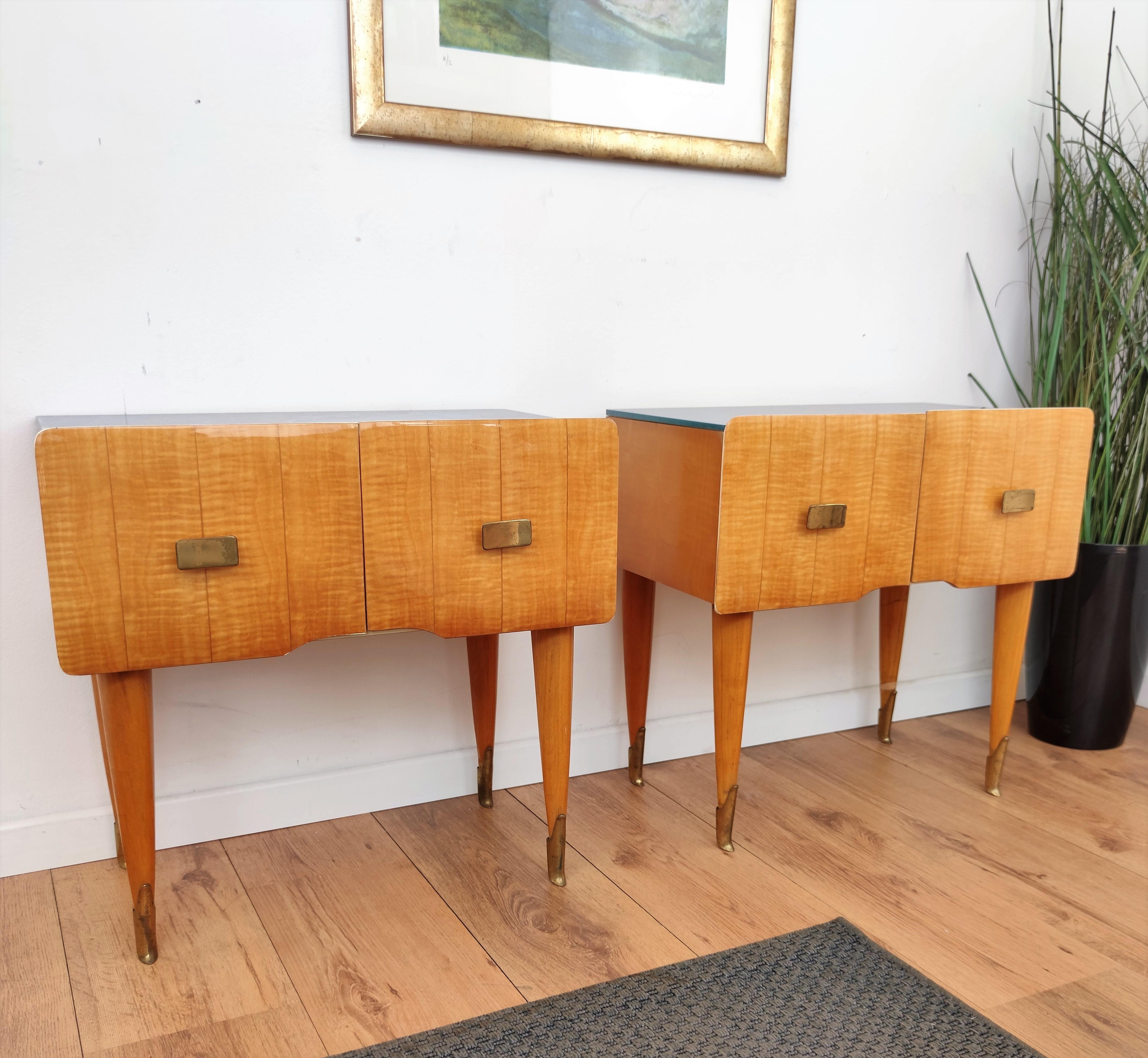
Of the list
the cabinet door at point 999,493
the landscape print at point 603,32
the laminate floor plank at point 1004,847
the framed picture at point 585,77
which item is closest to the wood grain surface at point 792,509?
the cabinet door at point 999,493

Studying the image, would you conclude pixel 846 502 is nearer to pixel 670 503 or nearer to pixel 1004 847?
pixel 670 503

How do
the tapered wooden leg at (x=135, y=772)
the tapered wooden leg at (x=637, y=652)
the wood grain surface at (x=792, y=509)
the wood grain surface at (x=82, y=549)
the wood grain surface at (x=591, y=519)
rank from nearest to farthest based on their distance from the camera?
the wood grain surface at (x=82, y=549) < the tapered wooden leg at (x=135, y=772) < the wood grain surface at (x=591, y=519) < the wood grain surface at (x=792, y=509) < the tapered wooden leg at (x=637, y=652)

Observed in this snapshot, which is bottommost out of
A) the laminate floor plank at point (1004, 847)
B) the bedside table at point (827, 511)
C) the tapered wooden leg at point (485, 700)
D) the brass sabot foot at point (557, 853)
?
the laminate floor plank at point (1004, 847)

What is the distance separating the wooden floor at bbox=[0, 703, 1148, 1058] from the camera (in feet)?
3.96

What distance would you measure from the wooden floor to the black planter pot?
0.16m

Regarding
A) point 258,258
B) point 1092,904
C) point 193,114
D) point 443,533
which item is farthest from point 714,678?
point 193,114

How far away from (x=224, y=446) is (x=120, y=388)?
0.40 metres

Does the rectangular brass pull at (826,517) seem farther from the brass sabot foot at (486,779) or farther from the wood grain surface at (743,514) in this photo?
the brass sabot foot at (486,779)

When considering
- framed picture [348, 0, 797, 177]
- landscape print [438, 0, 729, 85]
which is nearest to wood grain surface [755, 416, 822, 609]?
framed picture [348, 0, 797, 177]

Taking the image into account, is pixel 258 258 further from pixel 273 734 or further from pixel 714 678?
pixel 714 678

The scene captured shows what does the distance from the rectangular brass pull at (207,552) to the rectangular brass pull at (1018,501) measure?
120 cm

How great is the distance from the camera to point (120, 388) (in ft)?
4.83

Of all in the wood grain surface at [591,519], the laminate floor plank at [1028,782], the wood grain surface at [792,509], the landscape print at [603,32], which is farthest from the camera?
the laminate floor plank at [1028,782]

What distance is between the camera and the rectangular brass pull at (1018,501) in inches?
64.8
